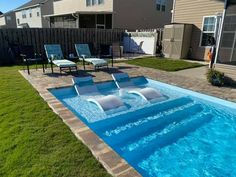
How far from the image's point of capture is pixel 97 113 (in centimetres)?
526

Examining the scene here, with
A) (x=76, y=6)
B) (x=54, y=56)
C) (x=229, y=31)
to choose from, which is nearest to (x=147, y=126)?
(x=54, y=56)

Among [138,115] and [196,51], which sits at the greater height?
[196,51]

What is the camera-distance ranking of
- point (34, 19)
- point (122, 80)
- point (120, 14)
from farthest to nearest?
1. point (34, 19)
2. point (120, 14)
3. point (122, 80)

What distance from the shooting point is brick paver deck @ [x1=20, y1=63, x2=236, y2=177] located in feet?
9.04

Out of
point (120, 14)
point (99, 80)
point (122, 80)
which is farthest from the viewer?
point (120, 14)

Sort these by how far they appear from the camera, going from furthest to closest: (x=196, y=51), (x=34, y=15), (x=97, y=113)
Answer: (x=34, y=15) < (x=196, y=51) < (x=97, y=113)

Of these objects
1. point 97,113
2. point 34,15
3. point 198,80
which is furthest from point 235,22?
point 34,15

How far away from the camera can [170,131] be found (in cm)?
465

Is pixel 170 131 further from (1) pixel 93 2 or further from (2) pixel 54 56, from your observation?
(1) pixel 93 2

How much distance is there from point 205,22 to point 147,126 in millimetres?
9621

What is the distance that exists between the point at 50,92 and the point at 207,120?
4.39m

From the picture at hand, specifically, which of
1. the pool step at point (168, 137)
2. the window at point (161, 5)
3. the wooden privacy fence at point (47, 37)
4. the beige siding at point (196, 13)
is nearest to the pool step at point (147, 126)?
the pool step at point (168, 137)

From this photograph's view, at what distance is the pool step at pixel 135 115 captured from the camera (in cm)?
470

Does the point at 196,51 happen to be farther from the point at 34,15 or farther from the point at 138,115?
the point at 34,15
